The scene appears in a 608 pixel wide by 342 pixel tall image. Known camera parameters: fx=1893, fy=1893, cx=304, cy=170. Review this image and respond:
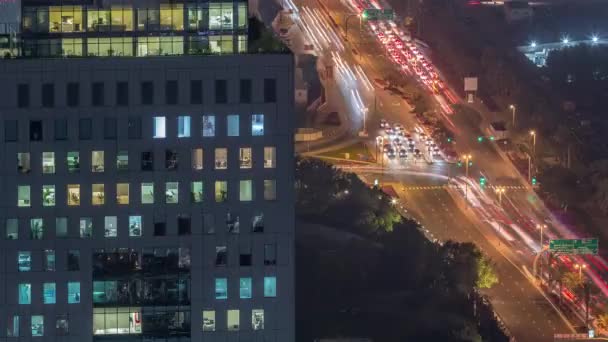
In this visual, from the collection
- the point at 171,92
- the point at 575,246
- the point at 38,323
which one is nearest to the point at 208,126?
the point at 171,92

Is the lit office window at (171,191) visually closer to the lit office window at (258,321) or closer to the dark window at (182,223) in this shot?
the dark window at (182,223)

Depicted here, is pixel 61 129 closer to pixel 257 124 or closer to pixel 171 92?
pixel 171 92

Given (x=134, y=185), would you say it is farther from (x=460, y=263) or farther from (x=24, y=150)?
(x=460, y=263)

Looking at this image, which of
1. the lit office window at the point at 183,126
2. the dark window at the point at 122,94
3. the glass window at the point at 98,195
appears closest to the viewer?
the dark window at the point at 122,94

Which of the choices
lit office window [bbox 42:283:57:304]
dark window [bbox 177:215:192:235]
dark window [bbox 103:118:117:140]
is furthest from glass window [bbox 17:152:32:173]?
dark window [bbox 177:215:192:235]

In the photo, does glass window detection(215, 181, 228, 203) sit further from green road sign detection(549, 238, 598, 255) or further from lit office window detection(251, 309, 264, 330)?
green road sign detection(549, 238, 598, 255)

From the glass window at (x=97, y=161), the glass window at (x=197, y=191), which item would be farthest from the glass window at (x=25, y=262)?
the glass window at (x=197, y=191)

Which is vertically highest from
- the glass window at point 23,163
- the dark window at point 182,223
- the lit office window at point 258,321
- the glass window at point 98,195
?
the glass window at point 23,163

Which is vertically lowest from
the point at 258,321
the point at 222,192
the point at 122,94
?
the point at 258,321

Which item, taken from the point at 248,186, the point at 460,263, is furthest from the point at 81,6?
the point at 460,263
